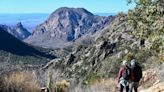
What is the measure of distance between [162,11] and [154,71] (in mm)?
7110

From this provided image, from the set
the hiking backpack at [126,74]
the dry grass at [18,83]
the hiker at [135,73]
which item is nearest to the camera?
the hiker at [135,73]

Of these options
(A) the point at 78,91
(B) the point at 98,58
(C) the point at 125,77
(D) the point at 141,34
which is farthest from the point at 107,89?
(B) the point at 98,58

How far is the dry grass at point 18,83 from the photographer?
20.5 meters

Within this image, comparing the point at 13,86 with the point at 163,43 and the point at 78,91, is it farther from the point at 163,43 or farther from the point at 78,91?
the point at 163,43

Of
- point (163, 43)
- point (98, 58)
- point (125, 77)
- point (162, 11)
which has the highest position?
point (162, 11)

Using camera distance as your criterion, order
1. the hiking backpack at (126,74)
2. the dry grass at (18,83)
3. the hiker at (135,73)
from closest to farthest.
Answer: the hiker at (135,73) → the hiking backpack at (126,74) → the dry grass at (18,83)

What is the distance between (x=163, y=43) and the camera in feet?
60.0

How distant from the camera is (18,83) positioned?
2062 centimetres

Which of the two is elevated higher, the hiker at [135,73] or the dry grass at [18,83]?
the hiker at [135,73]

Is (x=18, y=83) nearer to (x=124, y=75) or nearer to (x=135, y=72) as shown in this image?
(x=124, y=75)

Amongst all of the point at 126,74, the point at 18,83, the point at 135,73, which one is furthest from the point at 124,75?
the point at 18,83

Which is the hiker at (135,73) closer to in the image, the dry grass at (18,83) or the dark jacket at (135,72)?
the dark jacket at (135,72)

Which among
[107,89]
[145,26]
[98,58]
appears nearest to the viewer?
[145,26]

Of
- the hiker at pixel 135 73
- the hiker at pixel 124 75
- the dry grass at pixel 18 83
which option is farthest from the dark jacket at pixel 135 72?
the dry grass at pixel 18 83
